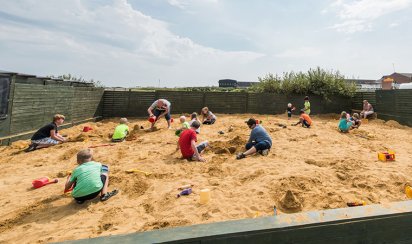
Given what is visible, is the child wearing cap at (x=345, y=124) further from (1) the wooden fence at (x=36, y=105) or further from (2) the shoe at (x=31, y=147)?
(1) the wooden fence at (x=36, y=105)

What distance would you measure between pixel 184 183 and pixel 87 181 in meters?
1.72

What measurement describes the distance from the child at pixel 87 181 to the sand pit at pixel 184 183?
0.13m

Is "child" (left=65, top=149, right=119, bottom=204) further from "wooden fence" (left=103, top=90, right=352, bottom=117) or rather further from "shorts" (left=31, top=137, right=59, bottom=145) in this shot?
"wooden fence" (left=103, top=90, right=352, bottom=117)

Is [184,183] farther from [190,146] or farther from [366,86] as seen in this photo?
[366,86]

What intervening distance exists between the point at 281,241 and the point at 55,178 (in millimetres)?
5385

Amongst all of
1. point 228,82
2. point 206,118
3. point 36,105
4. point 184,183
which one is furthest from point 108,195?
point 228,82

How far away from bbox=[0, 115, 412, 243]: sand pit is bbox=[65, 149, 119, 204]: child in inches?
5.3

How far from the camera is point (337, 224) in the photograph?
163 centimetres

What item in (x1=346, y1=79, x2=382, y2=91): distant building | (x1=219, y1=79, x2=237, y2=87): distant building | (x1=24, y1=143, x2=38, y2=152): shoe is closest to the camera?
(x1=24, y1=143, x2=38, y2=152): shoe

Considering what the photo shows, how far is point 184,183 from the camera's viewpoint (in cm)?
513

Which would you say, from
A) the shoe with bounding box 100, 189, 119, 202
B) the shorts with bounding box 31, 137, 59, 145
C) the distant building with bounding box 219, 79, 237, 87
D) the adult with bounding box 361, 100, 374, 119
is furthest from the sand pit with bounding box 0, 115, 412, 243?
the distant building with bounding box 219, 79, 237, 87

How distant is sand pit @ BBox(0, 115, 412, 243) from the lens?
148 inches

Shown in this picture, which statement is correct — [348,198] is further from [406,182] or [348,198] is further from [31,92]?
[31,92]

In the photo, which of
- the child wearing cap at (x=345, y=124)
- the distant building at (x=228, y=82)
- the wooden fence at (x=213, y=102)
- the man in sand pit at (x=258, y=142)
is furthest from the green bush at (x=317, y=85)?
the distant building at (x=228, y=82)
